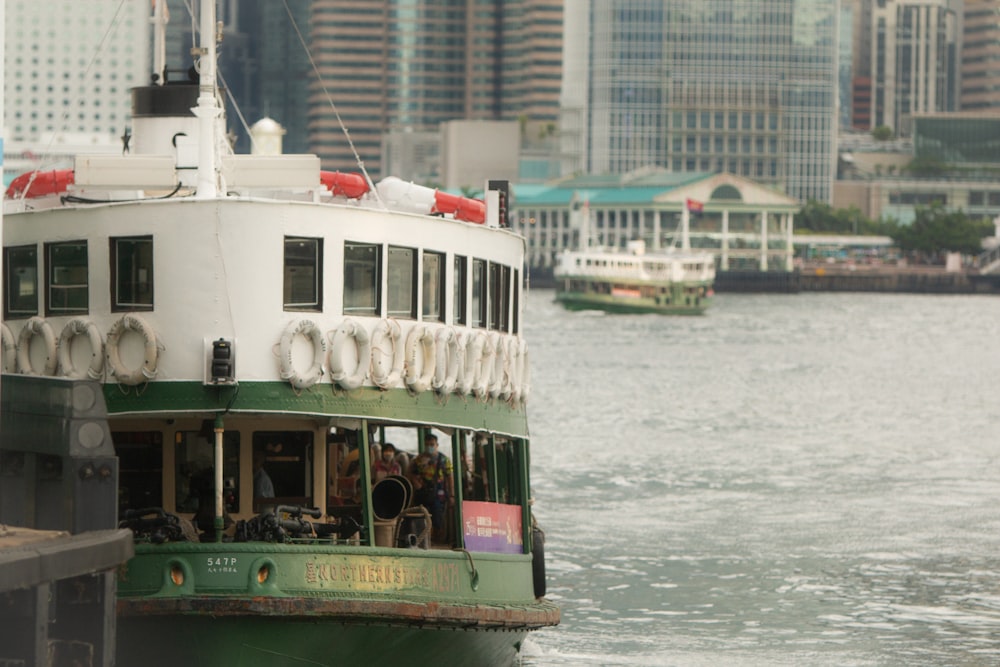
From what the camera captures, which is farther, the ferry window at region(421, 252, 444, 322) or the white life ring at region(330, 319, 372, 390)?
the ferry window at region(421, 252, 444, 322)

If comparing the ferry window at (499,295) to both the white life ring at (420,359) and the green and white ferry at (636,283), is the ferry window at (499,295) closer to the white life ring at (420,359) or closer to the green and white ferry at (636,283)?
the white life ring at (420,359)

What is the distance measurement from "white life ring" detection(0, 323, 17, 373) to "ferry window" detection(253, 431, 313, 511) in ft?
8.29

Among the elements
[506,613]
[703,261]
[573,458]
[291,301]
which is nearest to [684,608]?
[506,613]

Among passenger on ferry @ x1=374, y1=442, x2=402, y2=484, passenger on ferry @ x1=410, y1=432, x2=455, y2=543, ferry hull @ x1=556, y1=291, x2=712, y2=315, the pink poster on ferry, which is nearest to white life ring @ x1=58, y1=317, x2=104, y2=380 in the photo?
passenger on ferry @ x1=374, y1=442, x2=402, y2=484

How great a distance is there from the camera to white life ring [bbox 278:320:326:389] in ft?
68.9

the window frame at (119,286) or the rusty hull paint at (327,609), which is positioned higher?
the window frame at (119,286)

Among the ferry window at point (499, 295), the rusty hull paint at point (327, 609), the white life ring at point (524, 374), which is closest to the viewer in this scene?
the rusty hull paint at point (327, 609)

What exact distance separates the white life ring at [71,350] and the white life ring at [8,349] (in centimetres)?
87

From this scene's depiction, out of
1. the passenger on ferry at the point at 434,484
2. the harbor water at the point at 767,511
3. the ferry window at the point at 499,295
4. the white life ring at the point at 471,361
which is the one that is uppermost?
the ferry window at the point at 499,295

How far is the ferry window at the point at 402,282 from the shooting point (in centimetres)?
2220

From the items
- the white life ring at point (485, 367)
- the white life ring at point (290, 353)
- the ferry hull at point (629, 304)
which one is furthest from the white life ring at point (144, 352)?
the ferry hull at point (629, 304)

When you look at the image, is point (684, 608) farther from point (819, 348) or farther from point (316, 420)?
point (819, 348)

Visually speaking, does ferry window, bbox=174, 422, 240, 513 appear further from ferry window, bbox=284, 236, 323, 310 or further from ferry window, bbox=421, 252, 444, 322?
ferry window, bbox=421, 252, 444, 322

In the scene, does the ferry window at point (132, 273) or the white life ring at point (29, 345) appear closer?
the ferry window at point (132, 273)
